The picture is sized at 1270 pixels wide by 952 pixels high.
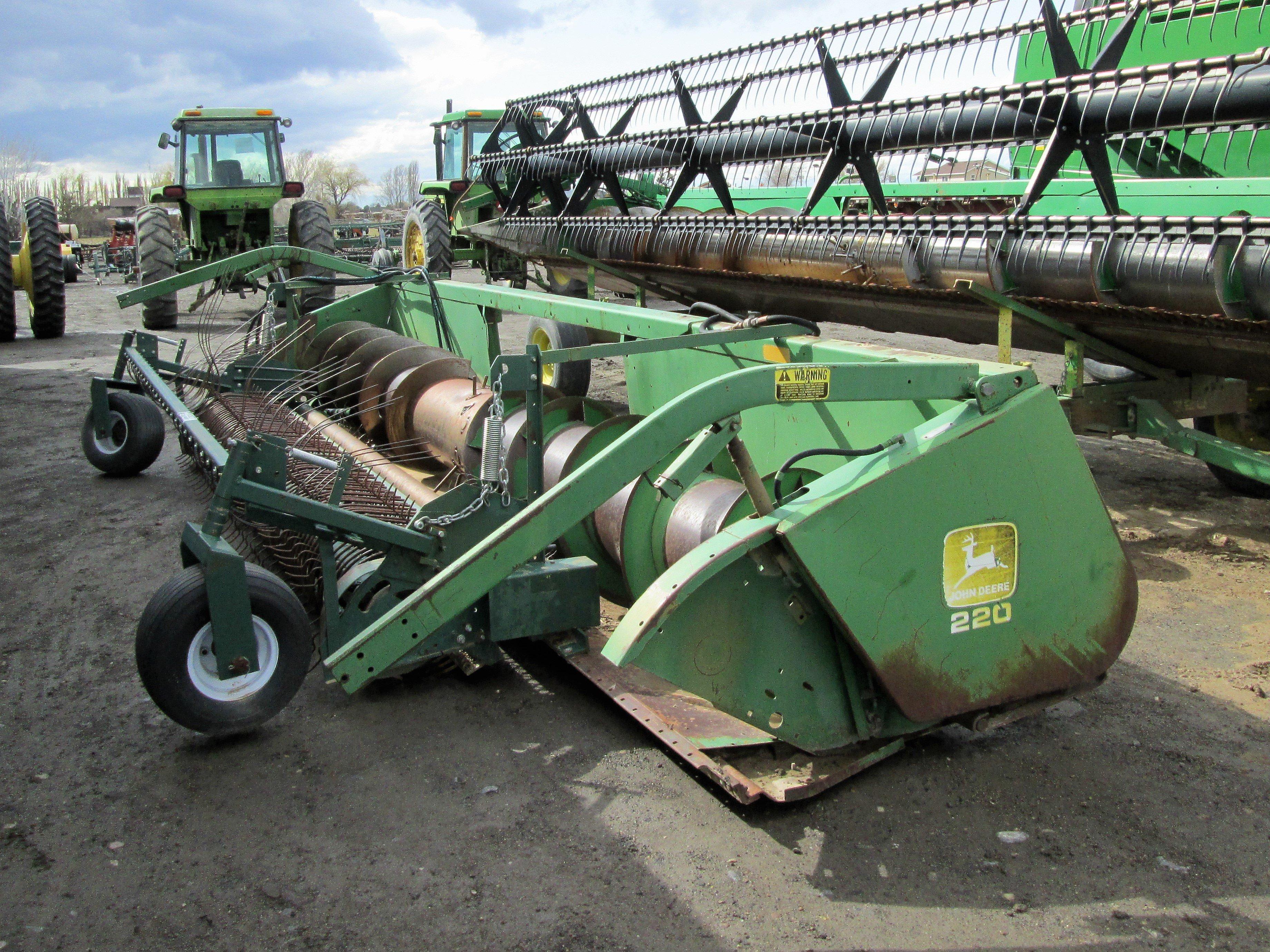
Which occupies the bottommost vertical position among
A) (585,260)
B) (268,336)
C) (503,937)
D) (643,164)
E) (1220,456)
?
(503,937)

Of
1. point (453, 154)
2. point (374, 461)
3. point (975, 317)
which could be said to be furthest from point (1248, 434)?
point (453, 154)

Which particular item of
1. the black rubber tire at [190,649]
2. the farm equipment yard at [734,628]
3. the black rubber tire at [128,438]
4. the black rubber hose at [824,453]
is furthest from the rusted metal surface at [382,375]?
the black rubber hose at [824,453]

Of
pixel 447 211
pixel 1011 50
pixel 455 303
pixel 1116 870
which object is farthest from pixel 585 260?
pixel 447 211

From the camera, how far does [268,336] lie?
209 inches

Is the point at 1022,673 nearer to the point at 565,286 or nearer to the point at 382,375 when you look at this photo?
the point at 382,375

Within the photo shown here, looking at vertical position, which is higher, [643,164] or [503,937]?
[643,164]

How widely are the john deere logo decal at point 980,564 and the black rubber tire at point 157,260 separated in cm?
1112

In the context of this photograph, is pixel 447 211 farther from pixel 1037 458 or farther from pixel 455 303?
pixel 1037 458

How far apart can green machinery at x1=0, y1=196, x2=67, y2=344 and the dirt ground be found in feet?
29.3

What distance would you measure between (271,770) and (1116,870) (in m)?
1.92

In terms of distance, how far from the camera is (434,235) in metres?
10.6

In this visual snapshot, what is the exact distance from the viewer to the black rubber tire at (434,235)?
34.5ft

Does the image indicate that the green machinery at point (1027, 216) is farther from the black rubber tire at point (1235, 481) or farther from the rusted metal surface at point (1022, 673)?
the rusted metal surface at point (1022, 673)

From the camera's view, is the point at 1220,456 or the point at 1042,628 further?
the point at 1220,456
